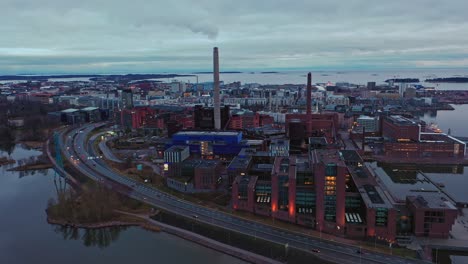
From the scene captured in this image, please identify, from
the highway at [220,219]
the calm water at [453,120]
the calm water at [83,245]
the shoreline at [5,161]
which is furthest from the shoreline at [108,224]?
the calm water at [453,120]

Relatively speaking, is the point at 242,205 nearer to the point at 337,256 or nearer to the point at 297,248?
the point at 297,248

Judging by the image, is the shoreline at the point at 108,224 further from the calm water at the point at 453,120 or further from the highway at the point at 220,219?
the calm water at the point at 453,120

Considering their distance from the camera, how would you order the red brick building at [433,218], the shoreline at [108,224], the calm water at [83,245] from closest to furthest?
the calm water at [83,245], the red brick building at [433,218], the shoreline at [108,224]

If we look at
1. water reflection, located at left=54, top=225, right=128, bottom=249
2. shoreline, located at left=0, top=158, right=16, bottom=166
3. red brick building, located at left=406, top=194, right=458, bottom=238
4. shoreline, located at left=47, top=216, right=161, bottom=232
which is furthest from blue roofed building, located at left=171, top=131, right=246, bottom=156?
red brick building, located at left=406, top=194, right=458, bottom=238

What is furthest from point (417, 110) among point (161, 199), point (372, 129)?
point (161, 199)

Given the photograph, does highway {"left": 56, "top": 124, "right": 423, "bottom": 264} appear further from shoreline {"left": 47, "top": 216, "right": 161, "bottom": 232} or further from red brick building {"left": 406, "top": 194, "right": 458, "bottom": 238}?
red brick building {"left": 406, "top": 194, "right": 458, "bottom": 238}

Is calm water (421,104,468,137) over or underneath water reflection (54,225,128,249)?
over

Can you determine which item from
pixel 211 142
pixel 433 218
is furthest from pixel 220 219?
pixel 211 142
